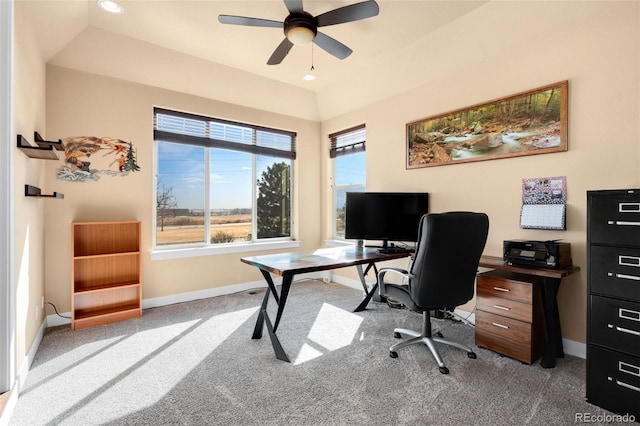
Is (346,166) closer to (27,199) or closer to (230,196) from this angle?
(230,196)

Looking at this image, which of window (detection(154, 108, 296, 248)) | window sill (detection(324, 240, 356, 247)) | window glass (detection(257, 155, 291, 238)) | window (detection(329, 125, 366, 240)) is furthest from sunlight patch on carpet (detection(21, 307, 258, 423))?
window (detection(329, 125, 366, 240))

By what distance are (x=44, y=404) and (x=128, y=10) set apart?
126 inches

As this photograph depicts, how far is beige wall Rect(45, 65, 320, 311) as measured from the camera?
3.22 metres

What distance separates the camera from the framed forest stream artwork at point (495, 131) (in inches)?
104

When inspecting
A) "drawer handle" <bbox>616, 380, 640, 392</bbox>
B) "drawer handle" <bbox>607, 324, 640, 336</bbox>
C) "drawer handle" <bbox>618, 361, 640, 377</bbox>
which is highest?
"drawer handle" <bbox>607, 324, 640, 336</bbox>

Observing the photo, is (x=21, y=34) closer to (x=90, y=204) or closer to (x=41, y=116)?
(x=41, y=116)

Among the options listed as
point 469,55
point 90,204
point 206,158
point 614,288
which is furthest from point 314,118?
point 614,288

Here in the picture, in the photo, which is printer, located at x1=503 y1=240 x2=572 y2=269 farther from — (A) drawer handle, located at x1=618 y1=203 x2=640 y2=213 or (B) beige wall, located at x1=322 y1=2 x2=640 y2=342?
(A) drawer handle, located at x1=618 y1=203 x2=640 y2=213

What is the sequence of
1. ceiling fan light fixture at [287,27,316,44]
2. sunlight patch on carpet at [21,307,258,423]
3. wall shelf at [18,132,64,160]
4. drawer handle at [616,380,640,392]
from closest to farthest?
drawer handle at [616,380,640,392] → sunlight patch on carpet at [21,307,258,423] → wall shelf at [18,132,64,160] → ceiling fan light fixture at [287,27,316,44]

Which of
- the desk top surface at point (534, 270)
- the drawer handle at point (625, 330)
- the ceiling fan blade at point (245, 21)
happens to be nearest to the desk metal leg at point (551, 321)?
the desk top surface at point (534, 270)

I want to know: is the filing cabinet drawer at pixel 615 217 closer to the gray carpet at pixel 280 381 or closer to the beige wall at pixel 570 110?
the beige wall at pixel 570 110

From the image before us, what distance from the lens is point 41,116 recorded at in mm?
2941

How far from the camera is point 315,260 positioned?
2.86 metres

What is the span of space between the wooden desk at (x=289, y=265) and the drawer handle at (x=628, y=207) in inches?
71.8
